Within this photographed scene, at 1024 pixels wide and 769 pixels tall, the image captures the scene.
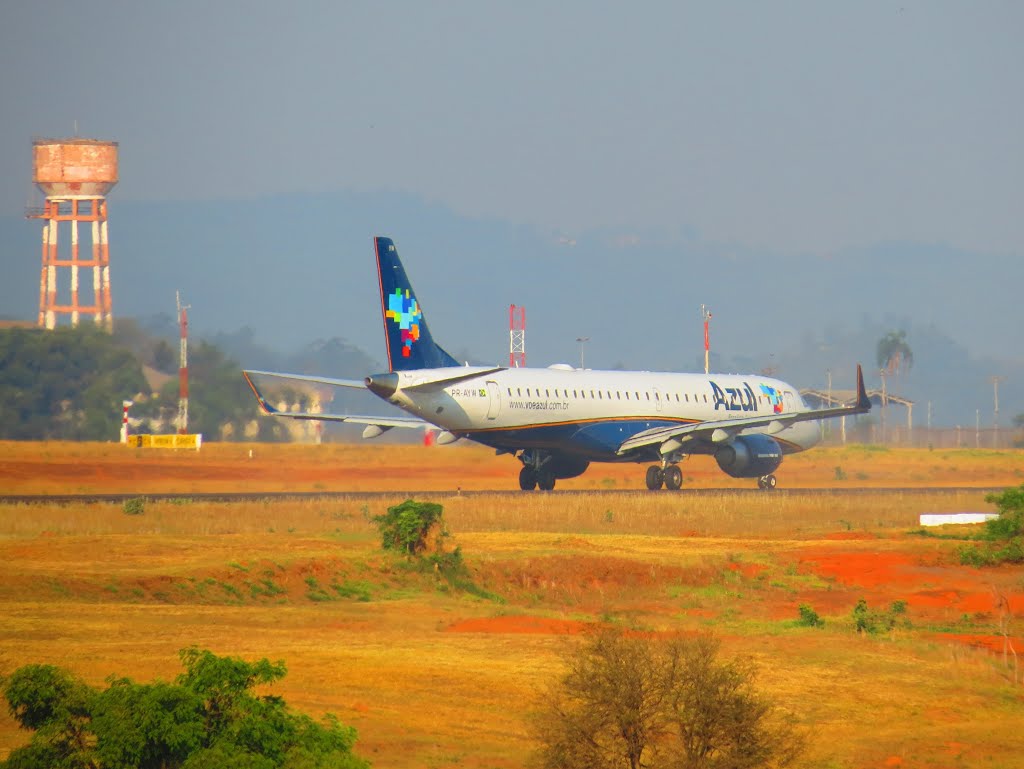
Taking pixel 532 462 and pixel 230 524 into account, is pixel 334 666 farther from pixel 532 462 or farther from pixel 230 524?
pixel 532 462

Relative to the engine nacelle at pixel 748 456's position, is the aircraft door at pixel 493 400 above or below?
above

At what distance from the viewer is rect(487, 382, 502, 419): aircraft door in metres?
43.8

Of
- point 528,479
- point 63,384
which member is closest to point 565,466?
point 528,479

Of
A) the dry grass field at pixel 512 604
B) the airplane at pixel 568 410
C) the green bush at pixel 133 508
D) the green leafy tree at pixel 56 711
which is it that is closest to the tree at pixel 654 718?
the dry grass field at pixel 512 604

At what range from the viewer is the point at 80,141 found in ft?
415

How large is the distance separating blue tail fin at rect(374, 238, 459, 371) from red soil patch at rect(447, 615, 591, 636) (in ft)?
64.9

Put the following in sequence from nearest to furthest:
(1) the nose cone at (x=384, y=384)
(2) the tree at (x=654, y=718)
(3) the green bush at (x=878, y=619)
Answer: (2) the tree at (x=654, y=718) < (3) the green bush at (x=878, y=619) < (1) the nose cone at (x=384, y=384)

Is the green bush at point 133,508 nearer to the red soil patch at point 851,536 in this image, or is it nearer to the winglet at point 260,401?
the winglet at point 260,401

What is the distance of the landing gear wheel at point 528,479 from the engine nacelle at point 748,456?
6.20 meters

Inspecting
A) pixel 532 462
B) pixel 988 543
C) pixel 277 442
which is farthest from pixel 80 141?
pixel 988 543

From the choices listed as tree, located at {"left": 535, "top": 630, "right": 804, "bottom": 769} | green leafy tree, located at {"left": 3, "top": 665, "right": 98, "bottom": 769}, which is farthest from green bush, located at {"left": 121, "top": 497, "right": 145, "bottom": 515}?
green leafy tree, located at {"left": 3, "top": 665, "right": 98, "bottom": 769}

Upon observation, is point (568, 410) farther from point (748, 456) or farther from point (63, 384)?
point (63, 384)

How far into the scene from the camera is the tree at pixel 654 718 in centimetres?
1374

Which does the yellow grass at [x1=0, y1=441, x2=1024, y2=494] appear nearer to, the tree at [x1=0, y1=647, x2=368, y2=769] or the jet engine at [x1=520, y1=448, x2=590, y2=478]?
the jet engine at [x1=520, y1=448, x2=590, y2=478]
